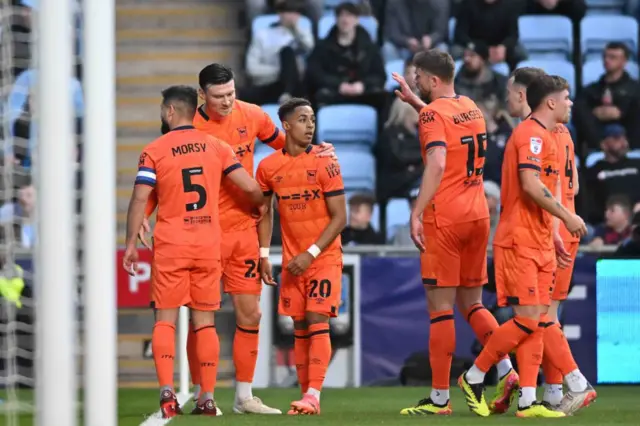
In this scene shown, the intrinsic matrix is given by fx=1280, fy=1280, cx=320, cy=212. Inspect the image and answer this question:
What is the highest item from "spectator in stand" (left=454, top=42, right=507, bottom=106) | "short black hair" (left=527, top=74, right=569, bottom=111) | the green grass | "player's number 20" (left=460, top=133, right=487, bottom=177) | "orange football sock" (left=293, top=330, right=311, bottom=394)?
"spectator in stand" (left=454, top=42, right=507, bottom=106)

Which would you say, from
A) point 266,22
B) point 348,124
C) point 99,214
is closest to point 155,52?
point 266,22

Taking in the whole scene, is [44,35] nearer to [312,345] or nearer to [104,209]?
[104,209]

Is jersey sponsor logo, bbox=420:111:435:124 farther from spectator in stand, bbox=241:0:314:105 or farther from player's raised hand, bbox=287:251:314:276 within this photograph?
spectator in stand, bbox=241:0:314:105

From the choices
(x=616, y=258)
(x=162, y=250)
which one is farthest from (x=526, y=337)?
(x=616, y=258)

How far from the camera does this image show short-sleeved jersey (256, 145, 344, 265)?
6.68 meters

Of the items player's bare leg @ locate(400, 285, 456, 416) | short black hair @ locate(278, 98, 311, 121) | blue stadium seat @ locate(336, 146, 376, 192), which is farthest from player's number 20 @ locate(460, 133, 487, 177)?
blue stadium seat @ locate(336, 146, 376, 192)

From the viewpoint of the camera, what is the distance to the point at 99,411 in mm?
3863

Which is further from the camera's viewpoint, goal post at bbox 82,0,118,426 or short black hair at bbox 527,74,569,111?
short black hair at bbox 527,74,569,111

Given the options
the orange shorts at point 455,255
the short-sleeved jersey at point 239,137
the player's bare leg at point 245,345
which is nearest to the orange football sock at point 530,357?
the orange shorts at point 455,255

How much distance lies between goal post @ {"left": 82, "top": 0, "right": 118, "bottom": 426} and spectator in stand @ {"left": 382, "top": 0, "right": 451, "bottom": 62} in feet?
27.1

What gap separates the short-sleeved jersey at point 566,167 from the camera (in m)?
6.54

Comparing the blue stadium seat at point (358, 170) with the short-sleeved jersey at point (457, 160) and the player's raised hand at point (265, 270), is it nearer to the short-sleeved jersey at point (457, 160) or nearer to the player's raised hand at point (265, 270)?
the player's raised hand at point (265, 270)

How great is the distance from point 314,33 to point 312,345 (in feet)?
20.2

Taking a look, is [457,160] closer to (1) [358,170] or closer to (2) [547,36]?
(1) [358,170]
